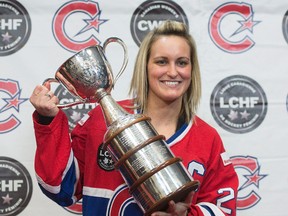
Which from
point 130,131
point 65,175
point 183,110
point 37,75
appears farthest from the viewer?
point 37,75

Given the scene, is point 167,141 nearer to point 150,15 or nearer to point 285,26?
point 150,15

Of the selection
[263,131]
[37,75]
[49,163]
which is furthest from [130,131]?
[263,131]

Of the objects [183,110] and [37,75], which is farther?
[37,75]

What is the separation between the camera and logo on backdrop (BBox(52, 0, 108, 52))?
1.29 metres

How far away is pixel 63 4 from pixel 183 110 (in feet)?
1.72

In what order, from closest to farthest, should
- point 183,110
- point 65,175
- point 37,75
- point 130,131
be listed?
point 130,131 < point 65,175 < point 183,110 < point 37,75

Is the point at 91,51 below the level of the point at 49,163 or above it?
above

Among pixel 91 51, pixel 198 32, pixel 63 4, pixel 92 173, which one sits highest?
pixel 63 4

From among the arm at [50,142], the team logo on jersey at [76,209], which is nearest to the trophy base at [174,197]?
the arm at [50,142]

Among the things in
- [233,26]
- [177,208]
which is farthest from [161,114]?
[233,26]

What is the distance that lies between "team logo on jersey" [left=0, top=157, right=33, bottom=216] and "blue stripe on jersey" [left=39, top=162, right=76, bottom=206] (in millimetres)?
331

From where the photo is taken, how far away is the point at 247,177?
4.43 feet

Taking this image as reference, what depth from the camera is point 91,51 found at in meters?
0.89

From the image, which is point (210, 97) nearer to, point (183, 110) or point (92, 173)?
point (183, 110)
